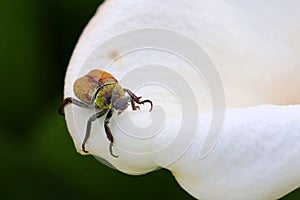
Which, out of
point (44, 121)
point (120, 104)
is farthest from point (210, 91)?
point (44, 121)

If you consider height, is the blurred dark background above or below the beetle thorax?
below

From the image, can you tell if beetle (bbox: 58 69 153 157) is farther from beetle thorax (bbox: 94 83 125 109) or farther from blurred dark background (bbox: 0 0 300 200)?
blurred dark background (bbox: 0 0 300 200)

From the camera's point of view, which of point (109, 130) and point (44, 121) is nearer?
point (109, 130)

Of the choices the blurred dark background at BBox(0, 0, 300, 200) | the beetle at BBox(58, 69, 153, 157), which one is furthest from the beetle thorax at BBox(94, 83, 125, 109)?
the blurred dark background at BBox(0, 0, 300, 200)

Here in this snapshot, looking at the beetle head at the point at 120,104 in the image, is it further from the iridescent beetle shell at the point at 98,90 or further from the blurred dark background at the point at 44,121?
the blurred dark background at the point at 44,121

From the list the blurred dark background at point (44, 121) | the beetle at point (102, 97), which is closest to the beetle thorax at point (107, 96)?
the beetle at point (102, 97)

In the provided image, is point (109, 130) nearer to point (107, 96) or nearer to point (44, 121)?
point (107, 96)
